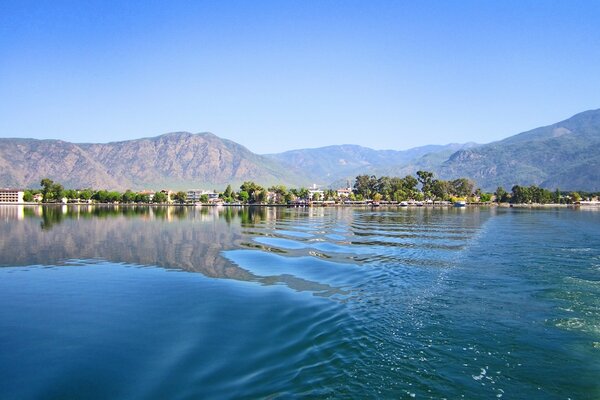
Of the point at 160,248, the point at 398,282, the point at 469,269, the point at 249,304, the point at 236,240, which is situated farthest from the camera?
the point at 236,240

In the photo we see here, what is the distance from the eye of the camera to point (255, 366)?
12.3 metres

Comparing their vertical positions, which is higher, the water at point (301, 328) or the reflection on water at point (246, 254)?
the reflection on water at point (246, 254)

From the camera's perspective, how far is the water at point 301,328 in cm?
1137

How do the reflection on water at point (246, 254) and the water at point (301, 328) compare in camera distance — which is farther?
the reflection on water at point (246, 254)

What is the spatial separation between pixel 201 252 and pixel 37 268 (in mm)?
12323

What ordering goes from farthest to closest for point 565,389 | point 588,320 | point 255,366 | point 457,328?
point 588,320 → point 457,328 → point 255,366 → point 565,389

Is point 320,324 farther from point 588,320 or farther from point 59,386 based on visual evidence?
point 588,320

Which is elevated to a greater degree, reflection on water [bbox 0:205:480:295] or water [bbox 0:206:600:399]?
reflection on water [bbox 0:205:480:295]

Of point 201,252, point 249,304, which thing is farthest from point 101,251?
point 249,304

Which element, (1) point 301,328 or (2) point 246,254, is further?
(2) point 246,254

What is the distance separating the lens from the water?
1137 cm

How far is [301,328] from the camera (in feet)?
52.4

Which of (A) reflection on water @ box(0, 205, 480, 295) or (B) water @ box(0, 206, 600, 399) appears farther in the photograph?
(A) reflection on water @ box(0, 205, 480, 295)

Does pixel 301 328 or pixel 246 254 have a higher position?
pixel 246 254
